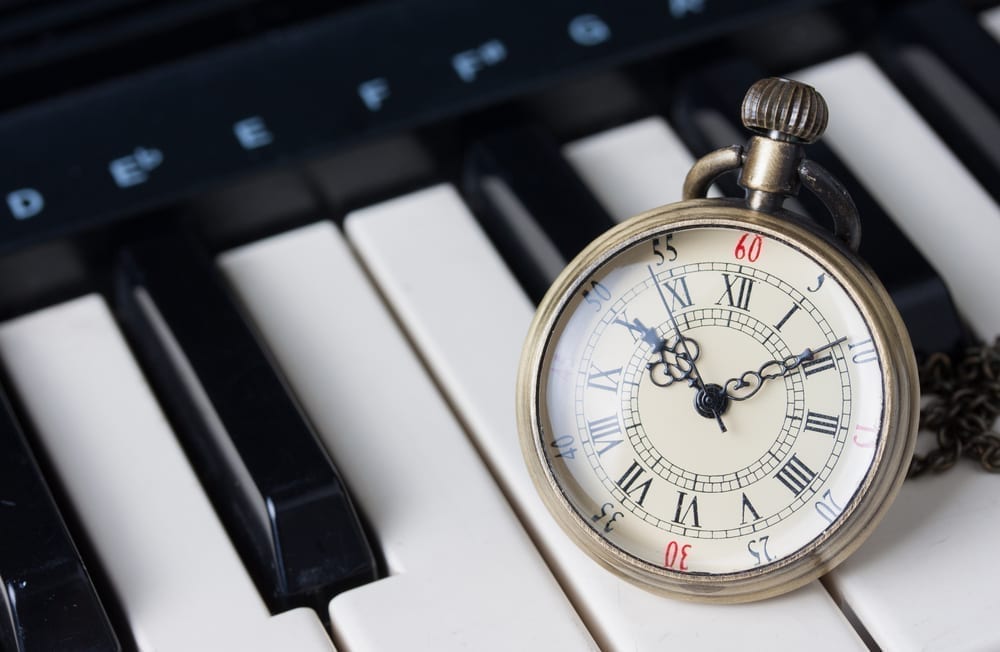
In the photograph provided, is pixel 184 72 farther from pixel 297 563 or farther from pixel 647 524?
pixel 647 524

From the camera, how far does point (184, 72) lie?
167 cm

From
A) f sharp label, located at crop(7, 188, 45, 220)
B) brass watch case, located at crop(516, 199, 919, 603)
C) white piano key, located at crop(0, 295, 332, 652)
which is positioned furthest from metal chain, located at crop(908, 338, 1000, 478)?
f sharp label, located at crop(7, 188, 45, 220)

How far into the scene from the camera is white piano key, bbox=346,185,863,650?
1.32 metres

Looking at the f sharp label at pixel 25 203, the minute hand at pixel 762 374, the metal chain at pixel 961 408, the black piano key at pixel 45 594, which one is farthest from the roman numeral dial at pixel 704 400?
the f sharp label at pixel 25 203

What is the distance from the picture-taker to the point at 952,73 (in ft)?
5.53

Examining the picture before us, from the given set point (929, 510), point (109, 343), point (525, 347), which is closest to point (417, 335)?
point (525, 347)

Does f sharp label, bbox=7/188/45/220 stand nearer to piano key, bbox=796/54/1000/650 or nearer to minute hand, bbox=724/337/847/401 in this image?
minute hand, bbox=724/337/847/401

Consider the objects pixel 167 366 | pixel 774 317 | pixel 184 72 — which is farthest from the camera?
pixel 184 72

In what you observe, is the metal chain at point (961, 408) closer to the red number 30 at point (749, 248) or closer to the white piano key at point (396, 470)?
the red number 30 at point (749, 248)

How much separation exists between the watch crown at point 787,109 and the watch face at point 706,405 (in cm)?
9

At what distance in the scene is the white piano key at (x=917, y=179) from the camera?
60.9 inches

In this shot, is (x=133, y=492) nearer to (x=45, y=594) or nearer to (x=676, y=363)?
(x=45, y=594)

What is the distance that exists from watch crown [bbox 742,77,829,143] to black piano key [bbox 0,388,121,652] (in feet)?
2.30

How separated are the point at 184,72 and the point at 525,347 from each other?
563mm
